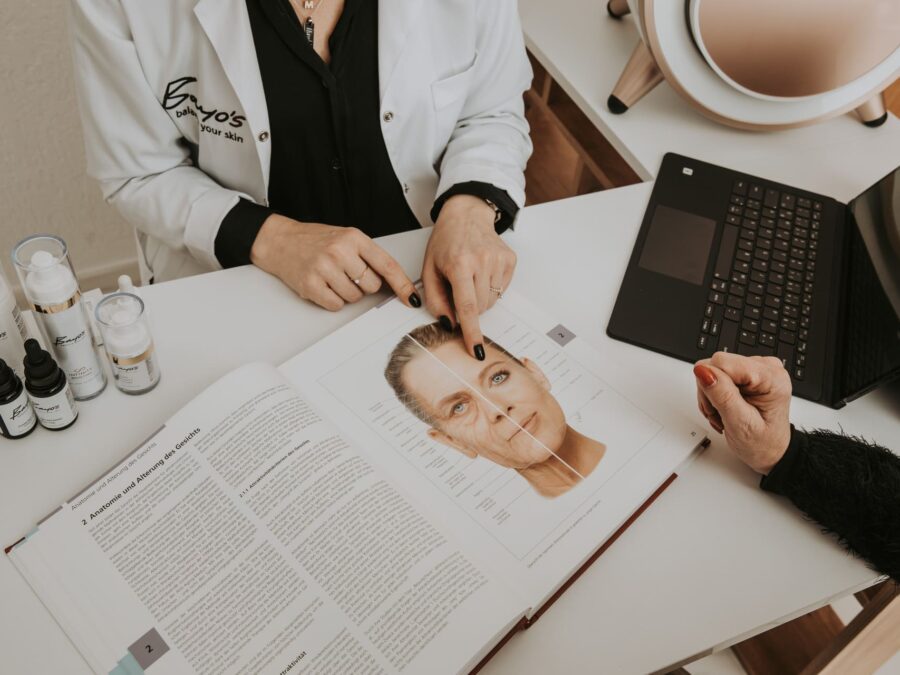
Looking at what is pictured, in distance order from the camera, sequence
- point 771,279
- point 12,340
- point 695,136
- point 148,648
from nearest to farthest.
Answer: point 148,648 < point 12,340 < point 771,279 < point 695,136

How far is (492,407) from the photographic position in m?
0.72

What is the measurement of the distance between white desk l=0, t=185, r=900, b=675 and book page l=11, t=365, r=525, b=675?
0.11ft

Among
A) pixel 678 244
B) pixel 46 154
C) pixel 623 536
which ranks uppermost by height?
pixel 678 244

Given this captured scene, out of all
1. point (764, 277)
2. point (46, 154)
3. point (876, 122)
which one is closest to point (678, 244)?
point (764, 277)

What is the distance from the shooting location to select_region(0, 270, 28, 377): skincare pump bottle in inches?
24.9

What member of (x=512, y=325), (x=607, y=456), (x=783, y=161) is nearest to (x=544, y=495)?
(x=607, y=456)

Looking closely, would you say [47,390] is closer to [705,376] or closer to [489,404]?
[489,404]

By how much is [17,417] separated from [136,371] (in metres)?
0.11

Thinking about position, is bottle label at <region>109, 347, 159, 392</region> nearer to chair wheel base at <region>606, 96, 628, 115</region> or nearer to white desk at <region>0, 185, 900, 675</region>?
white desk at <region>0, 185, 900, 675</region>

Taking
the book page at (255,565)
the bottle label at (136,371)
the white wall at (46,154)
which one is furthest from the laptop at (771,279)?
the white wall at (46,154)

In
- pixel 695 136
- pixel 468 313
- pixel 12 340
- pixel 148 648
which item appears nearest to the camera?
pixel 148 648

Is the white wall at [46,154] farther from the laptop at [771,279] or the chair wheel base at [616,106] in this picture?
the laptop at [771,279]

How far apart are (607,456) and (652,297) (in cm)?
24

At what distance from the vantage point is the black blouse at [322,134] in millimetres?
865
